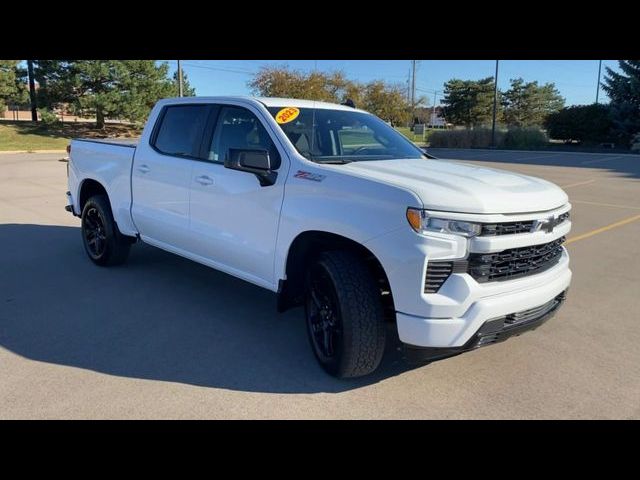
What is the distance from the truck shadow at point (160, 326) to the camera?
147 inches

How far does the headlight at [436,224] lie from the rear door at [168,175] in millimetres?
2443

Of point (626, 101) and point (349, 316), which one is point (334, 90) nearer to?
point (626, 101)

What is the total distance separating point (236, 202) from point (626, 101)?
39.6 metres

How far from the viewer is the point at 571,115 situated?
129ft

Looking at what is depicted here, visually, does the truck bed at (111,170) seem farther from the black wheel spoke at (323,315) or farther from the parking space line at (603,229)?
the parking space line at (603,229)

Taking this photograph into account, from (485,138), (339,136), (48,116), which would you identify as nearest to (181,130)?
(339,136)

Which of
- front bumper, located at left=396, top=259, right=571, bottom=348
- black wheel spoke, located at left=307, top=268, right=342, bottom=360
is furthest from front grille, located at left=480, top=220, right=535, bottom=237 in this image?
black wheel spoke, located at left=307, top=268, right=342, bottom=360

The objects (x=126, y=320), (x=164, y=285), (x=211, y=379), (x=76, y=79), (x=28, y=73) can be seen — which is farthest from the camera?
(x=28, y=73)

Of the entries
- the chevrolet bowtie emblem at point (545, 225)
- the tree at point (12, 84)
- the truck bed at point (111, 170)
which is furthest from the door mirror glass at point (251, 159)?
the tree at point (12, 84)

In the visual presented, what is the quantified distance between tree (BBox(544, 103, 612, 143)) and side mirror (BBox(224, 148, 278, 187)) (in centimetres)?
3957

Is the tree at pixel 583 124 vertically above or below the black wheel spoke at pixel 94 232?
above

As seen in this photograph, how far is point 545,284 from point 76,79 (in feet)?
119
